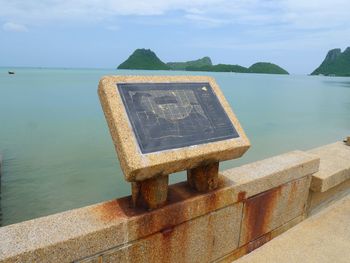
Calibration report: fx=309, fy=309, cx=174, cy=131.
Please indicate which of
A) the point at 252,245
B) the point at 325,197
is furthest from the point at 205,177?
the point at 325,197

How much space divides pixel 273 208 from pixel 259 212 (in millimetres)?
244

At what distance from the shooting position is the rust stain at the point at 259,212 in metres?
3.09

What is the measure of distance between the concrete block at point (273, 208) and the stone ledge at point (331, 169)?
0.13 metres

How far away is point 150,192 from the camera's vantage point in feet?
7.53

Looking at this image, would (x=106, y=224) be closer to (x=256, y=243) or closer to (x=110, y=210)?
(x=110, y=210)

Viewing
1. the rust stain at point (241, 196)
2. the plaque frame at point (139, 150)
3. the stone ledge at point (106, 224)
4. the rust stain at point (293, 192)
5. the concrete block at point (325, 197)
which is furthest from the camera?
the concrete block at point (325, 197)

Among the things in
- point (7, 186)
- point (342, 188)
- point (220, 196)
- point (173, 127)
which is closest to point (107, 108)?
point (173, 127)

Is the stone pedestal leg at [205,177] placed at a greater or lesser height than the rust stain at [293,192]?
greater

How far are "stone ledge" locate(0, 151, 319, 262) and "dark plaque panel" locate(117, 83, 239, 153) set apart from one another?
51cm

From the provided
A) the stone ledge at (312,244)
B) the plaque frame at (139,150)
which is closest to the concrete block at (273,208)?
the stone ledge at (312,244)

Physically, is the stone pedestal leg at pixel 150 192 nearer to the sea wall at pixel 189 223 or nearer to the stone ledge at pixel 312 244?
the sea wall at pixel 189 223

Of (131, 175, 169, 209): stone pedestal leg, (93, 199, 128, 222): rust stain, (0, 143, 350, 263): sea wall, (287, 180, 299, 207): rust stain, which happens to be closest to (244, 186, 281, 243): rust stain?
(0, 143, 350, 263): sea wall

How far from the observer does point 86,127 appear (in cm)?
1830

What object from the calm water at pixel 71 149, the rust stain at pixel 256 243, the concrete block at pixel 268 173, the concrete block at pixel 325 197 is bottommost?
the calm water at pixel 71 149
